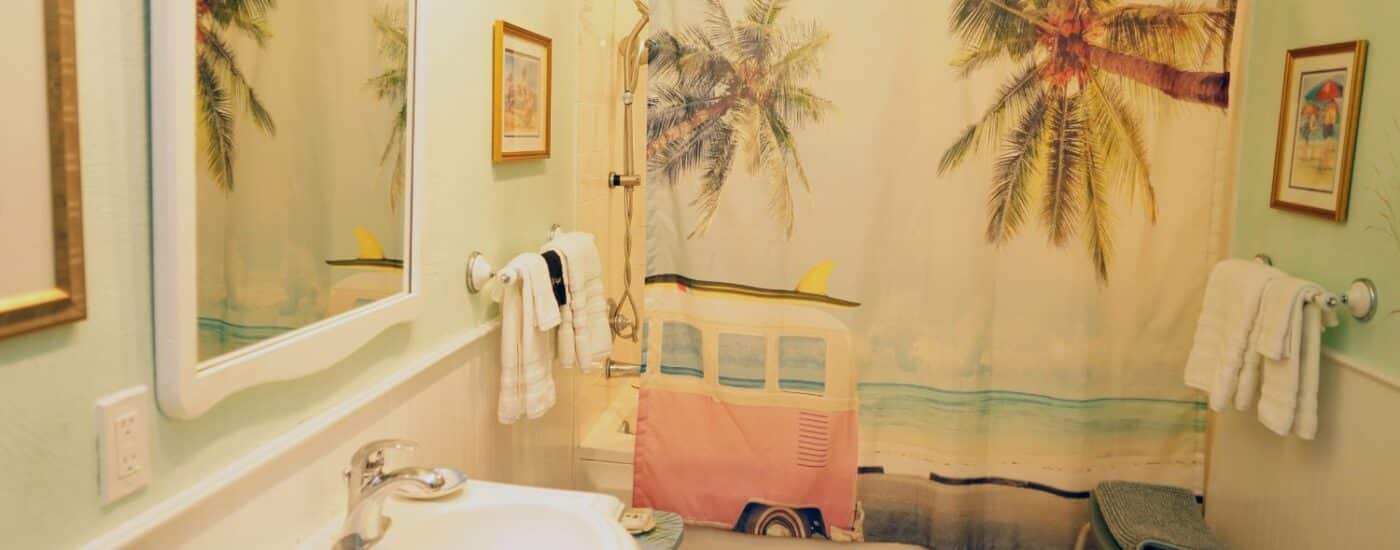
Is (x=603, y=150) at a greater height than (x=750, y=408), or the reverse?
(x=603, y=150)

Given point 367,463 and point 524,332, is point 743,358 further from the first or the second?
point 367,463

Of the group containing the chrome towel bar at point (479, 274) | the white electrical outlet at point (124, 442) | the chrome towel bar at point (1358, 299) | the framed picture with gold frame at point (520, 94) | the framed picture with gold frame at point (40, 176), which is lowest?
the white electrical outlet at point (124, 442)

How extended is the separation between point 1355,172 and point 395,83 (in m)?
1.77

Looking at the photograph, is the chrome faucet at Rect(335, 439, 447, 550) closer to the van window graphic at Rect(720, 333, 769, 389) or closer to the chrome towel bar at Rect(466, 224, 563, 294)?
the chrome towel bar at Rect(466, 224, 563, 294)

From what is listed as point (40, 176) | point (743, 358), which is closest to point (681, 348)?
point (743, 358)

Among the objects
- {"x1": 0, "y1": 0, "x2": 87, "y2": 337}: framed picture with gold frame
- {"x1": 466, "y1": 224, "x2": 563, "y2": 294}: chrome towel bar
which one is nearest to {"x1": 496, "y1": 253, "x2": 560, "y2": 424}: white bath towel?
{"x1": 466, "y1": 224, "x2": 563, "y2": 294}: chrome towel bar

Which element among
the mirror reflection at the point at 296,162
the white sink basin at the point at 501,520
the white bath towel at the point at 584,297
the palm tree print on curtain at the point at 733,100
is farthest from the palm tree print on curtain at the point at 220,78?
the palm tree print on curtain at the point at 733,100

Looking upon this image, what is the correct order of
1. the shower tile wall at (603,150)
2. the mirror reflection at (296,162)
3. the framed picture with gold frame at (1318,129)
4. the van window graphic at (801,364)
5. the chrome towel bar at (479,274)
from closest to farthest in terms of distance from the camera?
the mirror reflection at (296,162) < the framed picture with gold frame at (1318,129) < the chrome towel bar at (479,274) < the van window graphic at (801,364) < the shower tile wall at (603,150)

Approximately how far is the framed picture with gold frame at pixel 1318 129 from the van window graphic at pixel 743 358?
123 centimetres

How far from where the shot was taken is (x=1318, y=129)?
1.99 meters

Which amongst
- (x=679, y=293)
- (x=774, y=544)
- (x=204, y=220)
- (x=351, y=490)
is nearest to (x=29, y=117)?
(x=204, y=220)

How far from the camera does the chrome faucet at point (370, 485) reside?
1.42 meters

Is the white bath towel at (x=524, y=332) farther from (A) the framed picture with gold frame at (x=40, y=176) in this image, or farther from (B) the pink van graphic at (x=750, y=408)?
(A) the framed picture with gold frame at (x=40, y=176)

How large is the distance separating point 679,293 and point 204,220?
4.88 ft
